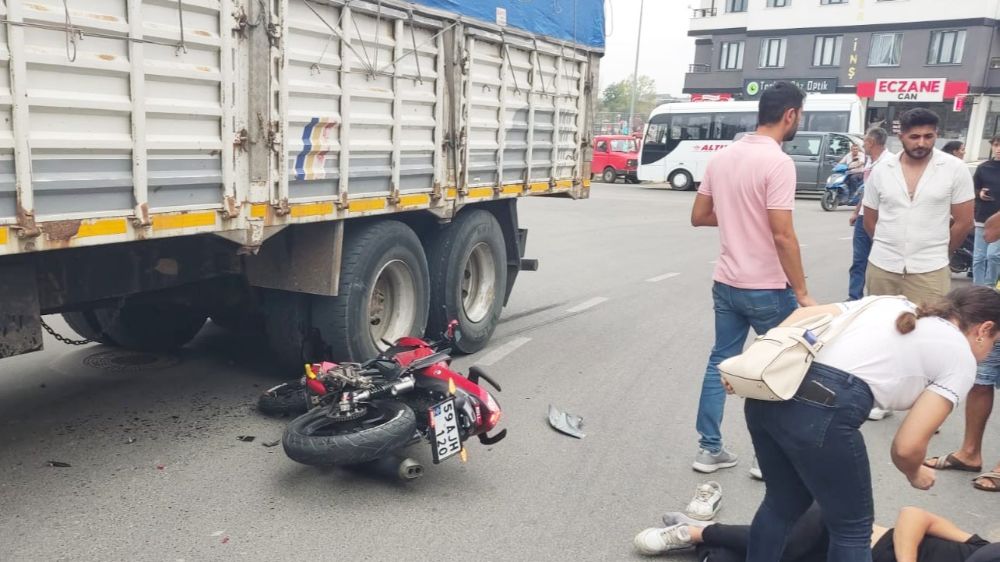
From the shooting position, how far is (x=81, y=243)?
12.3 ft

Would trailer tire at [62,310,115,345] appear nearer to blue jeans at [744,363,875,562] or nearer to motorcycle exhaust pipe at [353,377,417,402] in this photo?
motorcycle exhaust pipe at [353,377,417,402]

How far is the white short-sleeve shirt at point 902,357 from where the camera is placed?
2.77m

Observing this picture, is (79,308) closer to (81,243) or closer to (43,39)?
(81,243)

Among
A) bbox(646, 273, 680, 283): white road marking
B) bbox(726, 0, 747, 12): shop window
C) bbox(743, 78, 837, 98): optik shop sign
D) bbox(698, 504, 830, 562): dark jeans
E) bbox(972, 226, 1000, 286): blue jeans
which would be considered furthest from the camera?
bbox(726, 0, 747, 12): shop window

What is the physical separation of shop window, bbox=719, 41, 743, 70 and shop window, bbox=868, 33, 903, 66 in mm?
8094

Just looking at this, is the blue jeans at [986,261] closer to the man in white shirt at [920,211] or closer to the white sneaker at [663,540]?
the man in white shirt at [920,211]

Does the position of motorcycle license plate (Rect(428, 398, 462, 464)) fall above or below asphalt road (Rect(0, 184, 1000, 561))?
above

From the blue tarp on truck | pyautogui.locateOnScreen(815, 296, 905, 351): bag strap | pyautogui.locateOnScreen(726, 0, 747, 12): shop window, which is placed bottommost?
pyautogui.locateOnScreen(815, 296, 905, 351): bag strap

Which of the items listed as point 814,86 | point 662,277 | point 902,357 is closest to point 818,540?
point 902,357

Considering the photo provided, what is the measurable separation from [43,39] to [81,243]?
2.75ft

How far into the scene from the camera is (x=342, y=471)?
4.53 meters

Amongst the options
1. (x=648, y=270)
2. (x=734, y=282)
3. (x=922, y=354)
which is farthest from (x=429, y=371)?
(x=648, y=270)

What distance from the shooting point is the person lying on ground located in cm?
305

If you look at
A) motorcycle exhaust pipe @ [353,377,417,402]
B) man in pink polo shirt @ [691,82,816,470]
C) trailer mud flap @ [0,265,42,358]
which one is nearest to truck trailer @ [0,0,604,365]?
trailer mud flap @ [0,265,42,358]
